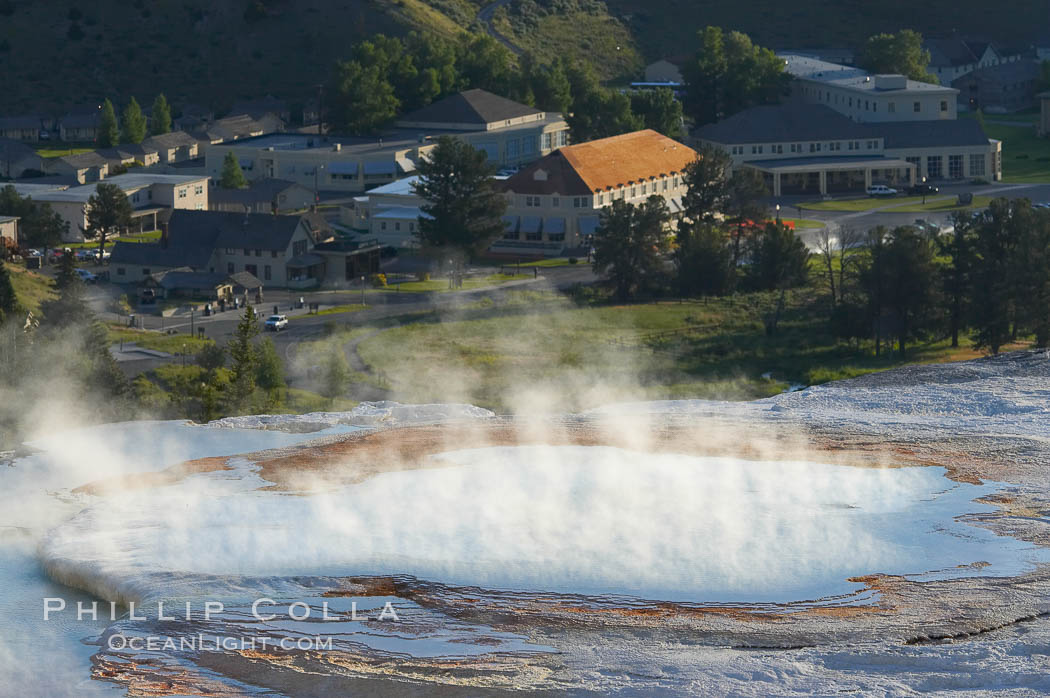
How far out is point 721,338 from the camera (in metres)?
76.6

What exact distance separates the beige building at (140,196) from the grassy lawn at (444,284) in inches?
963

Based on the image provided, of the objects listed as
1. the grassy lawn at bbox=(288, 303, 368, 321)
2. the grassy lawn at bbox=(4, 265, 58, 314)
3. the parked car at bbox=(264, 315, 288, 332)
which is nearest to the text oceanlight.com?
the grassy lawn at bbox=(4, 265, 58, 314)

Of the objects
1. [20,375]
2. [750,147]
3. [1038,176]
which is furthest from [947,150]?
[20,375]

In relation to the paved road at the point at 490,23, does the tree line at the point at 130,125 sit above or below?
below

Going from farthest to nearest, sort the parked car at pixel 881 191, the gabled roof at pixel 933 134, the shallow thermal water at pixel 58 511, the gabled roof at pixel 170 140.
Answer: the gabled roof at pixel 170 140 → the gabled roof at pixel 933 134 → the parked car at pixel 881 191 → the shallow thermal water at pixel 58 511

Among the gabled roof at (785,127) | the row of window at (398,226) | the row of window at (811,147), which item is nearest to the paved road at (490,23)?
the gabled roof at (785,127)

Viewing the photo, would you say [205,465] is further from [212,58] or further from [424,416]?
[212,58]

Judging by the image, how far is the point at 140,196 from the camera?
370 ft

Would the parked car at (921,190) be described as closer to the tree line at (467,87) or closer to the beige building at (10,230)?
the tree line at (467,87)

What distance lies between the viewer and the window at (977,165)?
125562 mm

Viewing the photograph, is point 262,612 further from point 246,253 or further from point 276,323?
point 246,253

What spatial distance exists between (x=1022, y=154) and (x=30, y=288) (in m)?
89.0

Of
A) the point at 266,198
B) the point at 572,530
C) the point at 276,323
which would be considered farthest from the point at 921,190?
the point at 572,530

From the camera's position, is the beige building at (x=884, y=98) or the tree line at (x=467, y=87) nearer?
the tree line at (x=467, y=87)
